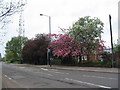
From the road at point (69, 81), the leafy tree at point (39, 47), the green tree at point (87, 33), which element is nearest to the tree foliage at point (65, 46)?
the green tree at point (87, 33)

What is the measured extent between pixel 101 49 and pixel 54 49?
9.06 metres

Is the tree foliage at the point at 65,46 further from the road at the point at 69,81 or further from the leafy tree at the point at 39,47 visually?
the road at the point at 69,81

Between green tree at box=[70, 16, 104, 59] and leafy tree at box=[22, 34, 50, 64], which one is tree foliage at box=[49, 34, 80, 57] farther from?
leafy tree at box=[22, 34, 50, 64]

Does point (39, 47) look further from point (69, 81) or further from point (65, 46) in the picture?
point (69, 81)

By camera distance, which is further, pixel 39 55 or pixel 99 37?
pixel 39 55

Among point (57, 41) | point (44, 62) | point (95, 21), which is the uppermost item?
point (95, 21)

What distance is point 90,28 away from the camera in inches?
1769

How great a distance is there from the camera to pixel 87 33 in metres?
44.7

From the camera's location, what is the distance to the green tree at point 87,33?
145 ft

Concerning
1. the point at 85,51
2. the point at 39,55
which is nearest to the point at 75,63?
the point at 85,51

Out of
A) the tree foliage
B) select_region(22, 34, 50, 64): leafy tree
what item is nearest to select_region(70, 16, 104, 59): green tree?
the tree foliage

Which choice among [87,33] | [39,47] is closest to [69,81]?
[87,33]

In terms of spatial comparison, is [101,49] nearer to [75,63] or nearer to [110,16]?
[75,63]

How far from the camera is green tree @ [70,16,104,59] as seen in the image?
44.2 meters
